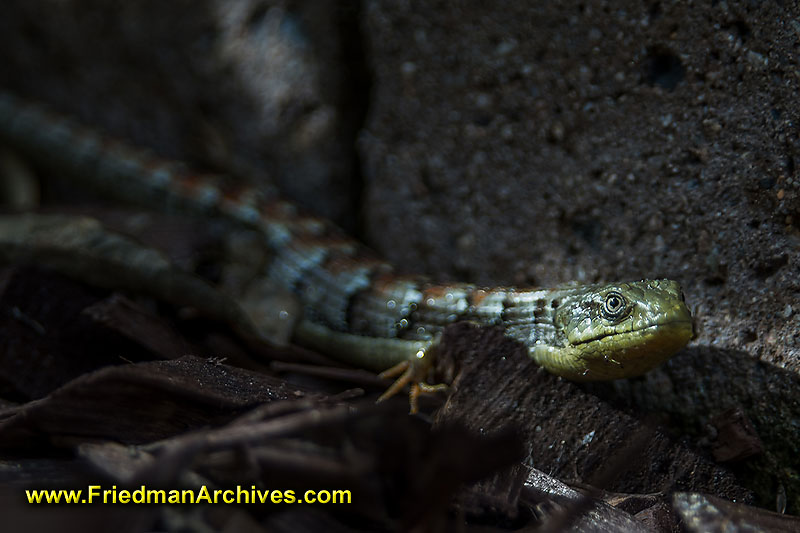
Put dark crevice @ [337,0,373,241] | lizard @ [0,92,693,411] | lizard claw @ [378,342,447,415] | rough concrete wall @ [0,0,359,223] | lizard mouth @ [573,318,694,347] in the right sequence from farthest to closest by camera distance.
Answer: rough concrete wall @ [0,0,359,223] < dark crevice @ [337,0,373,241] < lizard claw @ [378,342,447,415] < lizard @ [0,92,693,411] < lizard mouth @ [573,318,694,347]

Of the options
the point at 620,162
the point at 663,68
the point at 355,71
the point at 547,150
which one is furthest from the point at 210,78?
the point at 663,68

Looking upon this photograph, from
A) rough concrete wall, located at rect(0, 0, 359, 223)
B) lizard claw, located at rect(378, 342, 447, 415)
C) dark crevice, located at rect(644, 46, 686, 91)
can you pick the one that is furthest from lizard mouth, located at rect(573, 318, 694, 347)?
rough concrete wall, located at rect(0, 0, 359, 223)

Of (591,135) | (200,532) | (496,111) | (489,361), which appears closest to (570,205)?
(591,135)

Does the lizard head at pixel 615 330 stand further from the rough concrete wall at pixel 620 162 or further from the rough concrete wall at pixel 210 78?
the rough concrete wall at pixel 210 78

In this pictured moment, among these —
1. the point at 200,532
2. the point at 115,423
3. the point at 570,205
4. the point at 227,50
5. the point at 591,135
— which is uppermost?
the point at 227,50

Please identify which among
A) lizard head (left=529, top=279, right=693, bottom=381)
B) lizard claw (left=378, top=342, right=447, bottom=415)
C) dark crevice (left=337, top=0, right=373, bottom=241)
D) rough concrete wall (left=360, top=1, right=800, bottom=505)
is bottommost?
lizard claw (left=378, top=342, right=447, bottom=415)

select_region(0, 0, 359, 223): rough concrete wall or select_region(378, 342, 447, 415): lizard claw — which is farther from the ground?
select_region(0, 0, 359, 223): rough concrete wall

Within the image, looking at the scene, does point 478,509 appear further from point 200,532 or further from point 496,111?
point 496,111

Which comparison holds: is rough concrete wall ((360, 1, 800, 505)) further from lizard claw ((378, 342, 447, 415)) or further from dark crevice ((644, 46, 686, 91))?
lizard claw ((378, 342, 447, 415))

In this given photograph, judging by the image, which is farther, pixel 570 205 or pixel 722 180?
pixel 570 205
